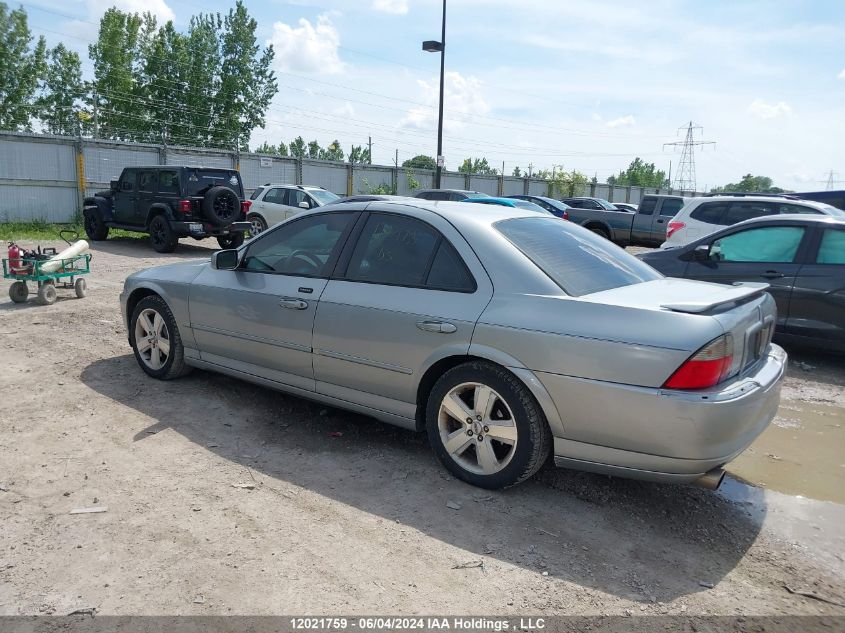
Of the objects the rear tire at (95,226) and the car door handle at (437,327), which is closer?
the car door handle at (437,327)

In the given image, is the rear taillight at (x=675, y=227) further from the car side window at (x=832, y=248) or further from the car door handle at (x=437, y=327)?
the car door handle at (x=437, y=327)

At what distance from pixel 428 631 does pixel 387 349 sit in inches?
68.9

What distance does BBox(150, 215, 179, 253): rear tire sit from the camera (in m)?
14.5

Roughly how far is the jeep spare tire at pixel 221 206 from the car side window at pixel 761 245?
10.7m

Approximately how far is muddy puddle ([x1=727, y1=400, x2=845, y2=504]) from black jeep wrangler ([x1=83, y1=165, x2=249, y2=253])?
1222 cm

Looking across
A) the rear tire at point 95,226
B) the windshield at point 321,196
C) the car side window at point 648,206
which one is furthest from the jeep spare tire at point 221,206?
the car side window at point 648,206

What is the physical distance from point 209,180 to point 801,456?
1343 centimetres

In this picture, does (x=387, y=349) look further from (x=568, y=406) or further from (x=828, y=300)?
(x=828, y=300)

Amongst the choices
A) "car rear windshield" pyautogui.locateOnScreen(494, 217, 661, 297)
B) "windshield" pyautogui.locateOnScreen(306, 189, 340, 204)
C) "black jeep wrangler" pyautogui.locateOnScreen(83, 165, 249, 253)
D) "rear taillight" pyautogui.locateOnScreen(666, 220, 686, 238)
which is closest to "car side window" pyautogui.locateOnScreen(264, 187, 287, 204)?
"windshield" pyautogui.locateOnScreen(306, 189, 340, 204)

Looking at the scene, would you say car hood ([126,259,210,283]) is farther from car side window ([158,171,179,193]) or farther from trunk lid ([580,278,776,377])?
car side window ([158,171,179,193])

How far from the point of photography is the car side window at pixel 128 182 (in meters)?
15.2

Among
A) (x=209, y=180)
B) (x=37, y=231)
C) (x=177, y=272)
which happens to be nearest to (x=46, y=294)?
(x=177, y=272)

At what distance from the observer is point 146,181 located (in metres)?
14.9

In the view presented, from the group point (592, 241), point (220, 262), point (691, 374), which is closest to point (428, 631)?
point (691, 374)
